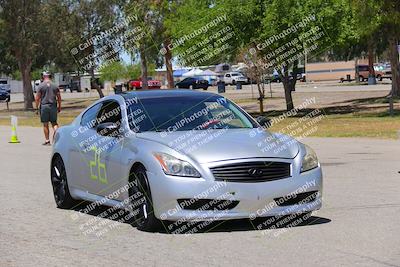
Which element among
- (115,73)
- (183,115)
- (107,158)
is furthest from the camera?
(115,73)

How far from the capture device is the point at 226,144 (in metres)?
7.87

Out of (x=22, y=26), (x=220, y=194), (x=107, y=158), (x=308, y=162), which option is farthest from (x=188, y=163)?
(x=22, y=26)

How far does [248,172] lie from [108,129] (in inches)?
79.5

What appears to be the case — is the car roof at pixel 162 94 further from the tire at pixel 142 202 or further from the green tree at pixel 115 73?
the green tree at pixel 115 73

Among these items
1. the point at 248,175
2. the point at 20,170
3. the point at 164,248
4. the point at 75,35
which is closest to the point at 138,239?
the point at 164,248

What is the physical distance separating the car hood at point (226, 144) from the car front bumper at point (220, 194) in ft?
0.88

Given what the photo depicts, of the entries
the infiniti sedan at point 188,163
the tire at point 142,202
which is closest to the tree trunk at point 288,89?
the infiniti sedan at point 188,163

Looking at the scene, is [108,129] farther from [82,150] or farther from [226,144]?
[226,144]

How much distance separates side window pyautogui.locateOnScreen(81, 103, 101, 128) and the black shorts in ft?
32.9

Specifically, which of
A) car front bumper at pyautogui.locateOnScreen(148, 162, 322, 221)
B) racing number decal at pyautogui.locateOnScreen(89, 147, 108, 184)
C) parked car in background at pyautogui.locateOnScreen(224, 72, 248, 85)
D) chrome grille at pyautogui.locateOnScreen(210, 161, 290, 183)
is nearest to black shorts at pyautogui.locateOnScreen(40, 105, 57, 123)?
racing number decal at pyautogui.locateOnScreen(89, 147, 108, 184)

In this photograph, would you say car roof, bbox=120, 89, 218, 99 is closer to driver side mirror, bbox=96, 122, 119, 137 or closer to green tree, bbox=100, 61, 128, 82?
driver side mirror, bbox=96, 122, 119, 137

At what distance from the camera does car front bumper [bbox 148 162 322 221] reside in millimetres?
7520

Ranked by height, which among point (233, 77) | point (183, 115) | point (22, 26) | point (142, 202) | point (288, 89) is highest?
point (22, 26)

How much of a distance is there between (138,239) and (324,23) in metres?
23.5
